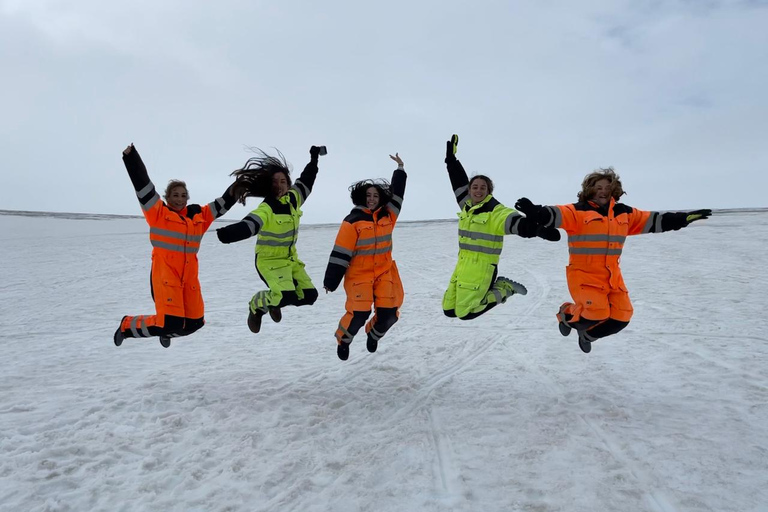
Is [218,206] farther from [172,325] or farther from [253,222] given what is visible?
[172,325]

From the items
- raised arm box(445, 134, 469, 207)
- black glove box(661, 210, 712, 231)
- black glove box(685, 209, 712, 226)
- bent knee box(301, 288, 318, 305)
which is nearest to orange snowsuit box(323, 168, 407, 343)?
bent knee box(301, 288, 318, 305)

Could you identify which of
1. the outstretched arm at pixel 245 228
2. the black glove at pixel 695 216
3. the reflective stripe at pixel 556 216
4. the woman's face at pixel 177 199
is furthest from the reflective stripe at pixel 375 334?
the black glove at pixel 695 216

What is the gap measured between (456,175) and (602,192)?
159 centimetres

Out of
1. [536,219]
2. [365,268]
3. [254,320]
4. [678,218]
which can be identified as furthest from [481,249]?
[254,320]

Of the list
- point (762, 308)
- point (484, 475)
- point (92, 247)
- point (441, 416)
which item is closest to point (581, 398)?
point (441, 416)

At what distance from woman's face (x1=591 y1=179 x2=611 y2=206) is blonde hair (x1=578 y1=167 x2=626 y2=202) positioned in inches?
1.2

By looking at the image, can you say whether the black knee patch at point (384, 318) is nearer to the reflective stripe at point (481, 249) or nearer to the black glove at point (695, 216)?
the reflective stripe at point (481, 249)

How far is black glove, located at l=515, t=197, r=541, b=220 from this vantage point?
503 cm

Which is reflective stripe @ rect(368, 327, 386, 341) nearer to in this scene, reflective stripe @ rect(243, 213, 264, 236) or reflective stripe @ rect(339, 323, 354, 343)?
reflective stripe @ rect(339, 323, 354, 343)

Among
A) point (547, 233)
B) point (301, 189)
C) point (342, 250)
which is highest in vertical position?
point (301, 189)

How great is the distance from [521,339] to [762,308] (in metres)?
4.77

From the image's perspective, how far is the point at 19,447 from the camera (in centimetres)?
459

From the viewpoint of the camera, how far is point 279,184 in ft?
20.5

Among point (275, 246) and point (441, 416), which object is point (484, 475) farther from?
point (275, 246)
